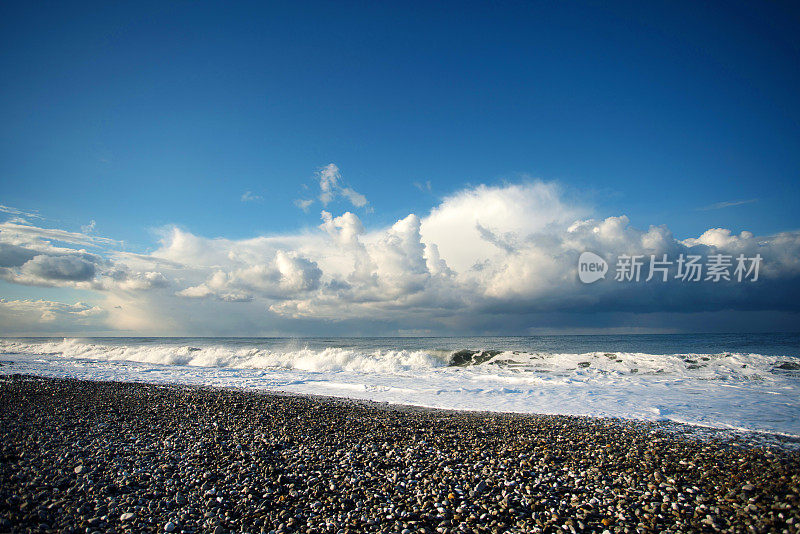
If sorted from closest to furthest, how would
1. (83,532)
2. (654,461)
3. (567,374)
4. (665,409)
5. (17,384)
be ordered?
1. (83,532)
2. (654,461)
3. (665,409)
4. (17,384)
5. (567,374)

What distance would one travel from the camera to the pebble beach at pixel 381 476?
554 centimetres

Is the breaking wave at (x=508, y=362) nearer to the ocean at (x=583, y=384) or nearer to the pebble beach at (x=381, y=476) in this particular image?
the ocean at (x=583, y=384)

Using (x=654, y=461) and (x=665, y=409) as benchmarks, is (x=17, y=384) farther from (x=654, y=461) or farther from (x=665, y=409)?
(x=665, y=409)

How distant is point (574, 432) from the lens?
33.0ft

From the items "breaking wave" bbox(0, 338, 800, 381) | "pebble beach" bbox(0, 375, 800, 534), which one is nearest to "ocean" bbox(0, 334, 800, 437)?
"breaking wave" bbox(0, 338, 800, 381)

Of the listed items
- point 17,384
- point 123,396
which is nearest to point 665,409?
point 123,396

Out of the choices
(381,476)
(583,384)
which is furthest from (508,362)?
(381,476)

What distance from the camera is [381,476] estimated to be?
7.14 meters

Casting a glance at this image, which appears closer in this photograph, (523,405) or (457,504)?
(457,504)

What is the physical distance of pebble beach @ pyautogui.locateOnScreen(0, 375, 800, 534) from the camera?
554cm

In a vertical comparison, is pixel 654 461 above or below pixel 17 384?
above

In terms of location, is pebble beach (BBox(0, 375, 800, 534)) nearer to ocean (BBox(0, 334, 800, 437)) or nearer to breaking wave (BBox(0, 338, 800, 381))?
ocean (BBox(0, 334, 800, 437))

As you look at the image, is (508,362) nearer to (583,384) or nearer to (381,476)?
(583,384)

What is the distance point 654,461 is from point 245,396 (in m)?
14.1
